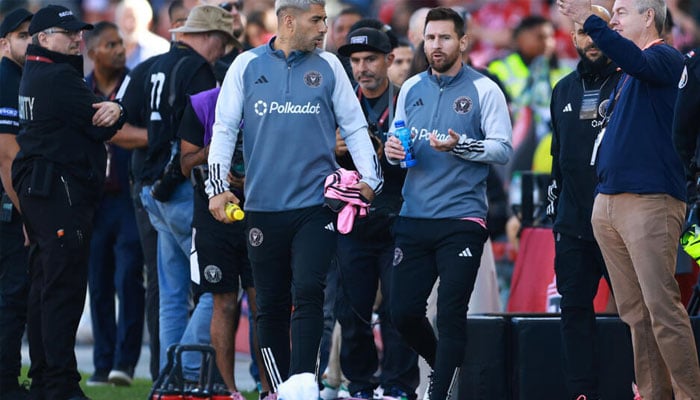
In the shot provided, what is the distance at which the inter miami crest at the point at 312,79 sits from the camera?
27.0 feet

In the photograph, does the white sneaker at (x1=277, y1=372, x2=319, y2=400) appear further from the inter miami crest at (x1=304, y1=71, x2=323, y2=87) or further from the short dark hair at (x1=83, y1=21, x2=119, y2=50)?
the short dark hair at (x1=83, y1=21, x2=119, y2=50)

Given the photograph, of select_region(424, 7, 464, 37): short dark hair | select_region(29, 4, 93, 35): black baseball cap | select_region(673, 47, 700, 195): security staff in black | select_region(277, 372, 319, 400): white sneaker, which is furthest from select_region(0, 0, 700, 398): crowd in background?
select_region(277, 372, 319, 400): white sneaker

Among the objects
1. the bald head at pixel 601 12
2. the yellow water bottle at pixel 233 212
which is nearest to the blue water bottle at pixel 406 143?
the yellow water bottle at pixel 233 212

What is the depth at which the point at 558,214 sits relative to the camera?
8.63 meters

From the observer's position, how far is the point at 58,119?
9.01 meters

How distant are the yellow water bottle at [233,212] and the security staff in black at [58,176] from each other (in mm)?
1320

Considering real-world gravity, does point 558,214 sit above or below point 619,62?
below

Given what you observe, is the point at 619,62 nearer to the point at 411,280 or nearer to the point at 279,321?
the point at 411,280

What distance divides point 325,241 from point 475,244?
925 millimetres

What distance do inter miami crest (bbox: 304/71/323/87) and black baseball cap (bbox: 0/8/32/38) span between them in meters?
2.53

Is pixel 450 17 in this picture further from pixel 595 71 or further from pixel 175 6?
pixel 175 6

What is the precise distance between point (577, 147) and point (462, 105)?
0.72 m

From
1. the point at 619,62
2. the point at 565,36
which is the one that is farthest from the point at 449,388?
the point at 565,36

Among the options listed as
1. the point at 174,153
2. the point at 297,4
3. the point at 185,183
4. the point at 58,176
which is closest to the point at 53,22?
the point at 58,176
